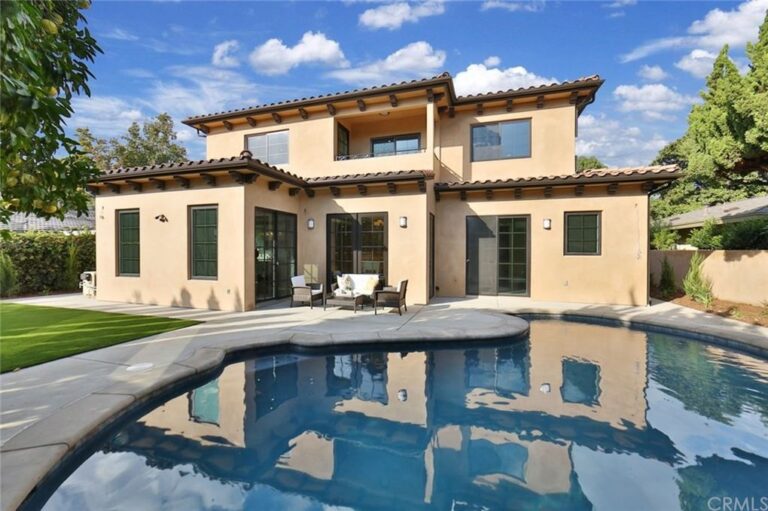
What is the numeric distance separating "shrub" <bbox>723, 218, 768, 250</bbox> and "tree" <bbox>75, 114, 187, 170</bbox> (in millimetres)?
33589

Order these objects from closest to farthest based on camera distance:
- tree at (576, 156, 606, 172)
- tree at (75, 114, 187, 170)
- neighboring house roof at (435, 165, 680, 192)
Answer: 1. neighboring house roof at (435, 165, 680, 192)
2. tree at (75, 114, 187, 170)
3. tree at (576, 156, 606, 172)

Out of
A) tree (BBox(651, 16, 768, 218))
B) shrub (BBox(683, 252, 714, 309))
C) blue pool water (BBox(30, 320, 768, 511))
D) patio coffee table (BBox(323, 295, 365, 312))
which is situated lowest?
blue pool water (BBox(30, 320, 768, 511))

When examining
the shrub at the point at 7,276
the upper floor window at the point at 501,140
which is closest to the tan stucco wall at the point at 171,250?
the shrub at the point at 7,276

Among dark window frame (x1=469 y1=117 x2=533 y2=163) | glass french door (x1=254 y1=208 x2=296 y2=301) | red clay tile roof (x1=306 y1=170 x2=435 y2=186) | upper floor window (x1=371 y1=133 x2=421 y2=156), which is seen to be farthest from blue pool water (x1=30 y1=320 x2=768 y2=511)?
upper floor window (x1=371 y1=133 x2=421 y2=156)

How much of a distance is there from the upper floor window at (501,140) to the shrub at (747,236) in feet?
23.8

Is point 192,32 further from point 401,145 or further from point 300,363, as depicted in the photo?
point 300,363

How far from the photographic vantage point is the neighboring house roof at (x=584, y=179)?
10883 mm

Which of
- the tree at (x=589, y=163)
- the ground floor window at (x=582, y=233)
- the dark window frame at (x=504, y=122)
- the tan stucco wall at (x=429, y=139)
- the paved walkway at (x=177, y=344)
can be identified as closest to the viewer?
the paved walkway at (x=177, y=344)

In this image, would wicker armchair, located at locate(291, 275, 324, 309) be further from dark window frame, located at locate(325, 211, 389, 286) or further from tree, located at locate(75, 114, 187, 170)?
tree, located at locate(75, 114, 187, 170)

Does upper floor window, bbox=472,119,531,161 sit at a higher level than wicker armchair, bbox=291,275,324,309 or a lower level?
higher

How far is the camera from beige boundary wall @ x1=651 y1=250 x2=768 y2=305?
10.8 m

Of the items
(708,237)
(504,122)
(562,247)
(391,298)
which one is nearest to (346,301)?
(391,298)

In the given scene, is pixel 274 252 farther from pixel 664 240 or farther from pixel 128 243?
pixel 664 240

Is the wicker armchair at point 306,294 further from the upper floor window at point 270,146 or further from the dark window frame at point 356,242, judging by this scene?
the upper floor window at point 270,146
